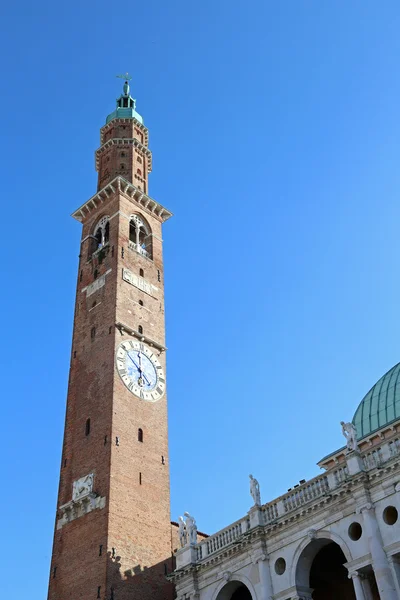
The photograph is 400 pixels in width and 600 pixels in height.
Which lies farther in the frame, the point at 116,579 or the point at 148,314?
the point at 148,314

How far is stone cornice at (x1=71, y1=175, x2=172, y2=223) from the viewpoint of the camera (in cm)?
4603

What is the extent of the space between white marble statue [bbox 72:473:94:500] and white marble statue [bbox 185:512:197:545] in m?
4.97

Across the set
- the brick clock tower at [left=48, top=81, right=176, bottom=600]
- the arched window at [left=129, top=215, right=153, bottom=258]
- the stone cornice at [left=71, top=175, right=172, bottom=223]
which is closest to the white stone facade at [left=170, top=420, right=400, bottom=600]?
the brick clock tower at [left=48, top=81, right=176, bottom=600]

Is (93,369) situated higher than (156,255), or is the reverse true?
(156,255)

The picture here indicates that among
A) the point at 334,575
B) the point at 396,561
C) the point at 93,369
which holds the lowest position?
the point at 396,561

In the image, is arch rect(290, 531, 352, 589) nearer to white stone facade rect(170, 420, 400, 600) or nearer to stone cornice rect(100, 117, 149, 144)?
white stone facade rect(170, 420, 400, 600)

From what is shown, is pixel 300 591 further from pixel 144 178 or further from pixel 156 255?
pixel 144 178

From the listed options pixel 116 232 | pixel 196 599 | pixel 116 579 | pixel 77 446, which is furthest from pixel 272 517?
pixel 116 232

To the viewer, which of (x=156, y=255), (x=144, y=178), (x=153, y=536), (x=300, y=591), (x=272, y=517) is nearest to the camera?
(x=300, y=591)

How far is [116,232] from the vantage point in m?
43.5

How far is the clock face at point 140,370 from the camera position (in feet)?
122

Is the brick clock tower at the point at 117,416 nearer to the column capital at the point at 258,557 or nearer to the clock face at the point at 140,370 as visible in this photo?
the clock face at the point at 140,370

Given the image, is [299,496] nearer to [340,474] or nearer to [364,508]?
[340,474]

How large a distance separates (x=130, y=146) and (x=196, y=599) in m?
32.9
